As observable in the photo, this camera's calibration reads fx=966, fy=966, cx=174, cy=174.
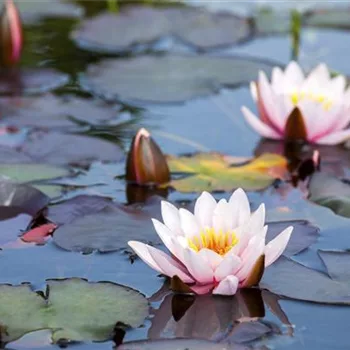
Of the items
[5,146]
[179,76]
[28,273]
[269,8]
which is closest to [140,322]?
[28,273]

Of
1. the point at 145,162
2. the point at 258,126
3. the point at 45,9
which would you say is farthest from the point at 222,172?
the point at 45,9

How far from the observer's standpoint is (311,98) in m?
2.77

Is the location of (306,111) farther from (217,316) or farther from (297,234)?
(217,316)

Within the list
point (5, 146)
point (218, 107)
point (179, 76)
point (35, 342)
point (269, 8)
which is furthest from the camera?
point (269, 8)

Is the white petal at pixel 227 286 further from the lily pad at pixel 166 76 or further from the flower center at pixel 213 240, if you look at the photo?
the lily pad at pixel 166 76

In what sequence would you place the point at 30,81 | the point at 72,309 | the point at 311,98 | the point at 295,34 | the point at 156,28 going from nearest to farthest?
the point at 72,309, the point at 311,98, the point at 30,81, the point at 295,34, the point at 156,28

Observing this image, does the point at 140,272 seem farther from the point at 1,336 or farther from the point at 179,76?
the point at 179,76

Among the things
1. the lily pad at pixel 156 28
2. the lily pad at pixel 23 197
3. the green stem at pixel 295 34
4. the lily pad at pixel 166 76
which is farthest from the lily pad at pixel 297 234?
the lily pad at pixel 156 28

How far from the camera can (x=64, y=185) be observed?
7.98ft

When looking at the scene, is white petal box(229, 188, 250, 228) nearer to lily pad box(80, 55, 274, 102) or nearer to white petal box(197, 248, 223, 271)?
white petal box(197, 248, 223, 271)

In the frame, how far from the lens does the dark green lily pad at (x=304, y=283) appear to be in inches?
71.4

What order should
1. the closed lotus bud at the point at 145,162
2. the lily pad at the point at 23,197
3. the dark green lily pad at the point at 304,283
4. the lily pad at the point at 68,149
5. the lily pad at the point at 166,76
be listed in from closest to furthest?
the dark green lily pad at the point at 304,283 → the lily pad at the point at 23,197 → the closed lotus bud at the point at 145,162 → the lily pad at the point at 68,149 → the lily pad at the point at 166,76

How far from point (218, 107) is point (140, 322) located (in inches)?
59.4

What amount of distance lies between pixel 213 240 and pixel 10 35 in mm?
1786
